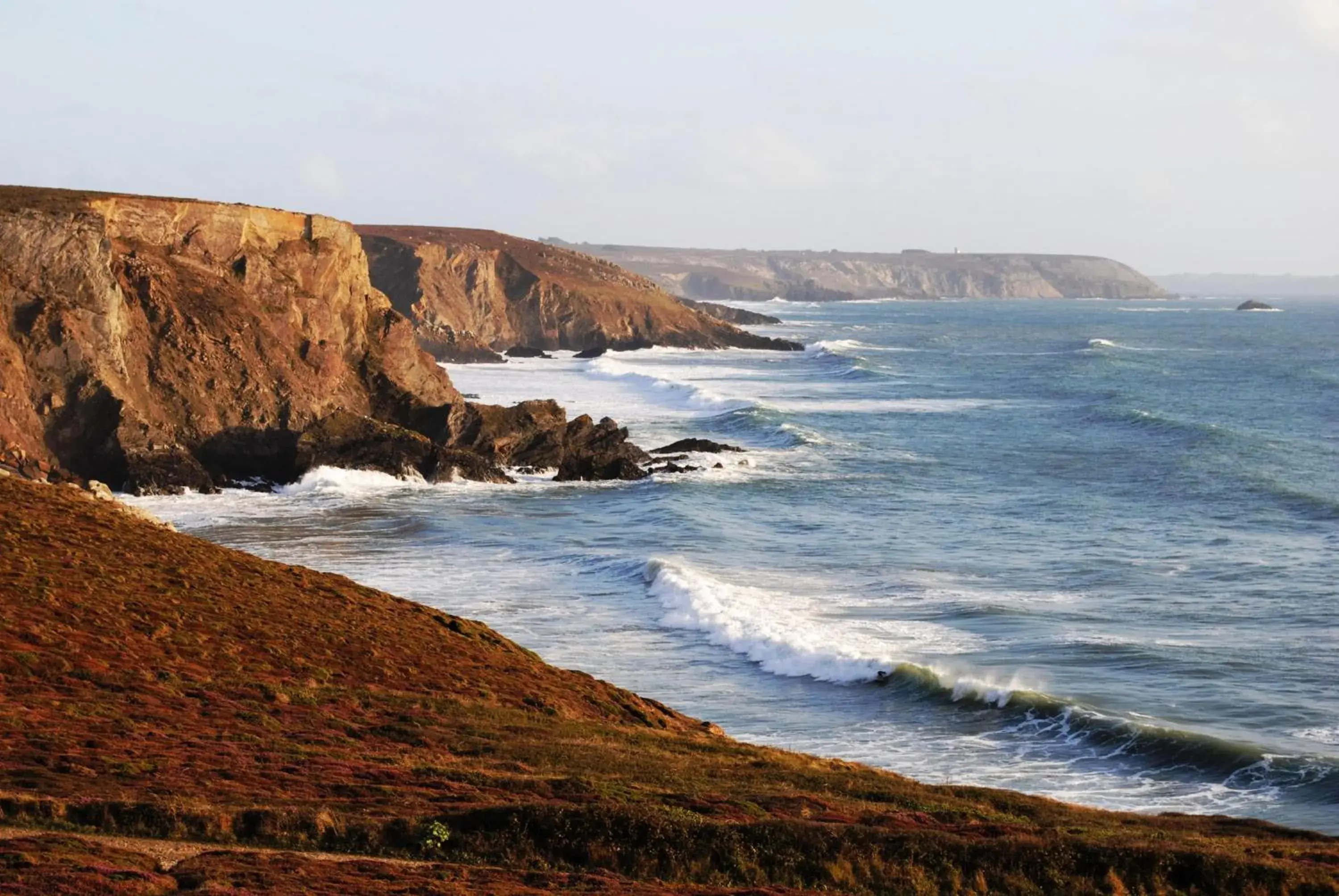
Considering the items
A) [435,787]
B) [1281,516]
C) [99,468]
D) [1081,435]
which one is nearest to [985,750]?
[435,787]

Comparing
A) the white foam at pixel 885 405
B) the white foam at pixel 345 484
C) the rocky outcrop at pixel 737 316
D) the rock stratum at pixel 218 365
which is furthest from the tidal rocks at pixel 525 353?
the white foam at pixel 345 484

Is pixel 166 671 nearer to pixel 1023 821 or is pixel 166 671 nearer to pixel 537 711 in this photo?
pixel 537 711

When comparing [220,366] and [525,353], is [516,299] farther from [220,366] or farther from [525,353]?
[220,366]

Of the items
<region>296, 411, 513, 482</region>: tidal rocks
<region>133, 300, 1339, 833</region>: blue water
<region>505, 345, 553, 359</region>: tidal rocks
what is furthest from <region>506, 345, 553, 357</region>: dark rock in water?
<region>296, 411, 513, 482</region>: tidal rocks

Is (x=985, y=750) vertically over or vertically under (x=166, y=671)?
under

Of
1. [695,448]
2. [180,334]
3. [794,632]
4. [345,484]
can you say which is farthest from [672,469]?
[794,632]

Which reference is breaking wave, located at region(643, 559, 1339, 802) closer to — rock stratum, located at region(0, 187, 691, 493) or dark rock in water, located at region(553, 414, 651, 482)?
dark rock in water, located at region(553, 414, 651, 482)
